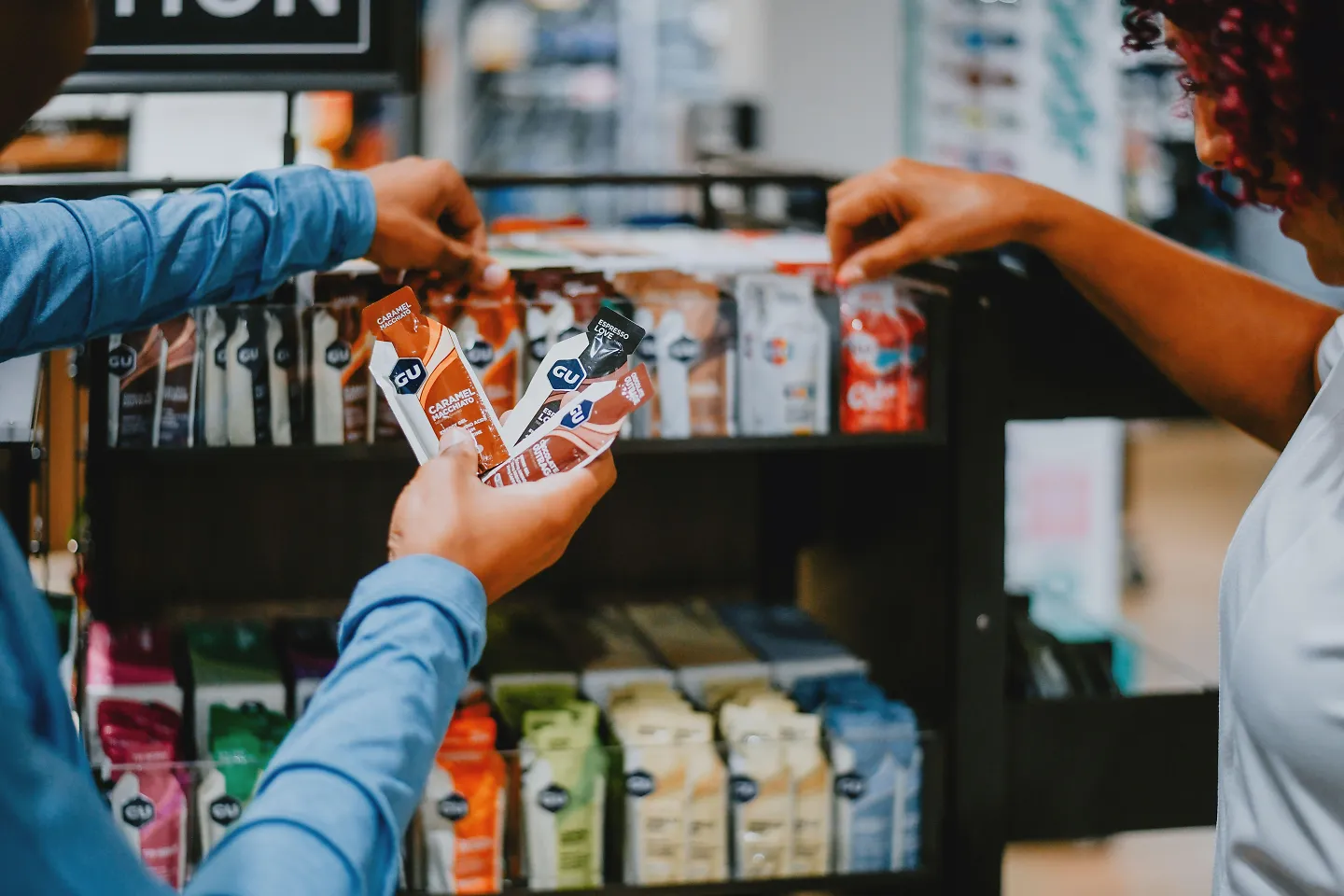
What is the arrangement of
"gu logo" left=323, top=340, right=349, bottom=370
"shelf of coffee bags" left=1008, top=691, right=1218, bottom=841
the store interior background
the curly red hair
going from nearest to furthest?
the curly red hair, "gu logo" left=323, top=340, right=349, bottom=370, "shelf of coffee bags" left=1008, top=691, right=1218, bottom=841, the store interior background

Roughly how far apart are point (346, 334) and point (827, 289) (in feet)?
1.99

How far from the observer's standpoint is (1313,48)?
1248 mm

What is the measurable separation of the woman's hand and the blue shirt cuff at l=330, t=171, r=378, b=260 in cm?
56

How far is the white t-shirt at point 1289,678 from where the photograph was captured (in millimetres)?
1184

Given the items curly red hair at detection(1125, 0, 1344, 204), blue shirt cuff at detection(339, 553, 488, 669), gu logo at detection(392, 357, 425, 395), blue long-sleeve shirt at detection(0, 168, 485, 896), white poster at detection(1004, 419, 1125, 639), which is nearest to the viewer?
blue long-sleeve shirt at detection(0, 168, 485, 896)

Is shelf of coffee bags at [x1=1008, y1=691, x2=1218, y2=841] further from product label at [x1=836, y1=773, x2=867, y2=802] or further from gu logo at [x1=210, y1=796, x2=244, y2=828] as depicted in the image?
gu logo at [x1=210, y1=796, x2=244, y2=828]

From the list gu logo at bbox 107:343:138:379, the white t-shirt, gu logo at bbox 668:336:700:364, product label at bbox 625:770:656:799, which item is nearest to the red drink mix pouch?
gu logo at bbox 668:336:700:364

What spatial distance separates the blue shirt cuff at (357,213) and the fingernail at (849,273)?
1.88ft

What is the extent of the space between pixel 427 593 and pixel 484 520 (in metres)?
0.10

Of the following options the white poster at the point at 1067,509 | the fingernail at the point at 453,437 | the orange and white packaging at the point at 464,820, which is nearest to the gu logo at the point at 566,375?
the fingernail at the point at 453,437

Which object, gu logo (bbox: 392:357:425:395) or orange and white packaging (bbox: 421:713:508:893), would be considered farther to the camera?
orange and white packaging (bbox: 421:713:508:893)

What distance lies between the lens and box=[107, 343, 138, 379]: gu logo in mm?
1715

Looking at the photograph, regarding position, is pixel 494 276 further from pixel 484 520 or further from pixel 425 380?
pixel 484 520

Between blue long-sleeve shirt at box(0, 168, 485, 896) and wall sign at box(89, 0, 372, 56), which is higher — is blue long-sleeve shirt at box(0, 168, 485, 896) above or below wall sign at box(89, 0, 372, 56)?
below
